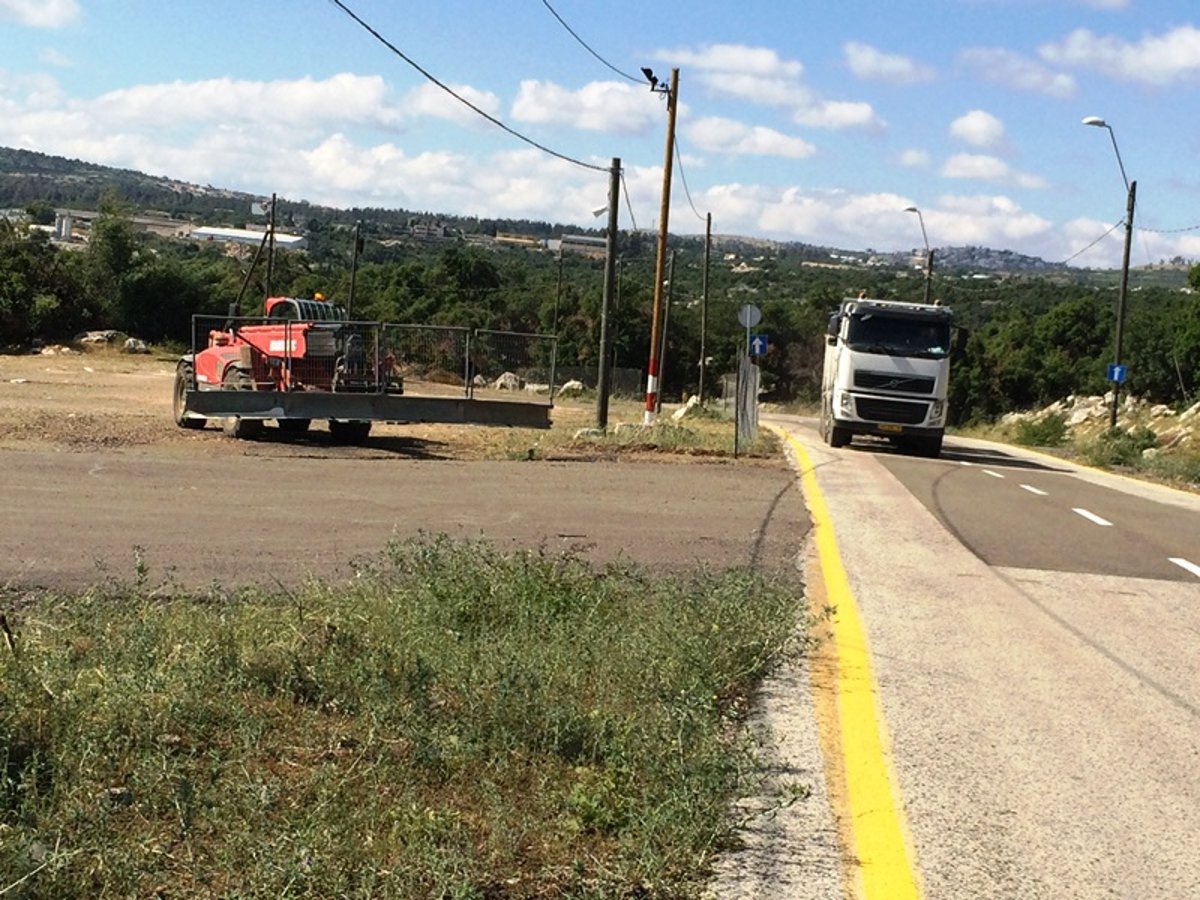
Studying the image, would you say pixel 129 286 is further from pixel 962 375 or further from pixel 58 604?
pixel 58 604

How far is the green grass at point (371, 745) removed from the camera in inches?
177

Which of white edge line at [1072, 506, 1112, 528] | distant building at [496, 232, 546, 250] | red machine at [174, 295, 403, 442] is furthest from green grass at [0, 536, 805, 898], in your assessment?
distant building at [496, 232, 546, 250]

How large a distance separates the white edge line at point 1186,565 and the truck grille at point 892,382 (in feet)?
Answer: 51.1

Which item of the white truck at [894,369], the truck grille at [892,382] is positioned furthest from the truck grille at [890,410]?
the truck grille at [892,382]

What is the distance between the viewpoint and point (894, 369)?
29.5m

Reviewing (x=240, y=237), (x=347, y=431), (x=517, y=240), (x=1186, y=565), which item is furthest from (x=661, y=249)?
(x=517, y=240)

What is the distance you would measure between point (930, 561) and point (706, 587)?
429 cm

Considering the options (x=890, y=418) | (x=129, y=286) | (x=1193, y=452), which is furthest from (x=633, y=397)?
(x=890, y=418)

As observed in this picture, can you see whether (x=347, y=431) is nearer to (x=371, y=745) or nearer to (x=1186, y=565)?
(x=1186, y=565)

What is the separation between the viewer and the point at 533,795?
17.5ft

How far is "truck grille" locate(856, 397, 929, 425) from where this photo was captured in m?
29.6

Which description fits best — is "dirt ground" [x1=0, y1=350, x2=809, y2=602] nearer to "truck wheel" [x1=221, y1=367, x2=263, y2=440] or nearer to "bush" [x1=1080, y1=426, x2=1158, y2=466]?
"truck wheel" [x1=221, y1=367, x2=263, y2=440]

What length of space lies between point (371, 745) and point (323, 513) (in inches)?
333

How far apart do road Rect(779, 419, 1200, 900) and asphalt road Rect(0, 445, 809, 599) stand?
1.54m
